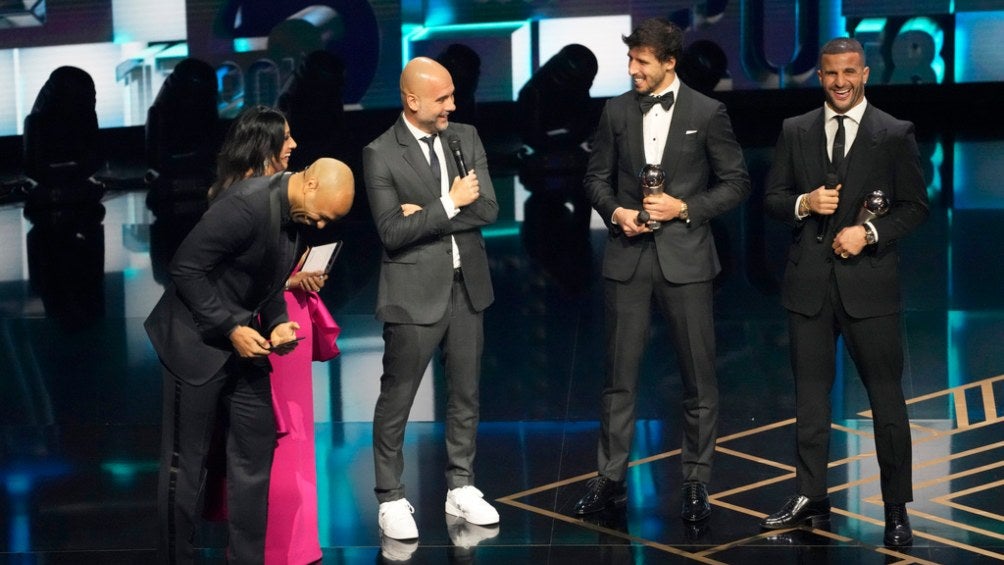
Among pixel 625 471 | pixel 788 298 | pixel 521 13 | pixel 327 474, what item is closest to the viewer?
pixel 788 298

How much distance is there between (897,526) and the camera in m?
4.12

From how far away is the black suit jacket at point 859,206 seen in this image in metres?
4.05

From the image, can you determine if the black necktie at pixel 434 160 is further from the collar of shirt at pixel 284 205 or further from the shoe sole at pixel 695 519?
the shoe sole at pixel 695 519

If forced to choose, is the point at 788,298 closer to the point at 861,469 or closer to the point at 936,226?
the point at 861,469

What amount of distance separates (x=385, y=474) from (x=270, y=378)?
64 centimetres

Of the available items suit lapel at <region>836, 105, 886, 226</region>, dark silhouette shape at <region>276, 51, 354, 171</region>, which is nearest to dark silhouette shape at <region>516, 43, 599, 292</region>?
dark silhouette shape at <region>276, 51, 354, 171</region>

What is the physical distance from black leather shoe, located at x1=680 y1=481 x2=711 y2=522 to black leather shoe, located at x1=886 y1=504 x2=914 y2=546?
567mm

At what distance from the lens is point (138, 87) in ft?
46.1

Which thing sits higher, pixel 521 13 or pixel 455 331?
pixel 521 13

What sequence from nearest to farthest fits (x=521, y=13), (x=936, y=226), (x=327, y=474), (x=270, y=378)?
(x=270, y=378)
(x=327, y=474)
(x=936, y=226)
(x=521, y=13)

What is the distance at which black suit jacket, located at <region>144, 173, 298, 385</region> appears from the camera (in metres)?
3.56

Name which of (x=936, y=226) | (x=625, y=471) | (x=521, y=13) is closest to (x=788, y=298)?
(x=625, y=471)

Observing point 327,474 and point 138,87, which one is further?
point 138,87

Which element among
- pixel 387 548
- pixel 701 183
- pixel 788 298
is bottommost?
pixel 387 548
